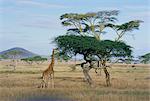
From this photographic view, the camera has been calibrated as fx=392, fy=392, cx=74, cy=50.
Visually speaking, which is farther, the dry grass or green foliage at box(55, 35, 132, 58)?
green foliage at box(55, 35, 132, 58)

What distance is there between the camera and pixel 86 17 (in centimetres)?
3391

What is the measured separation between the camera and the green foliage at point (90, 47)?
89.8 ft

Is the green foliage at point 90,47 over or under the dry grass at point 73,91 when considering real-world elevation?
over

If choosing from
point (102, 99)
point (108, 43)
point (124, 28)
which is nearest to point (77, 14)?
point (124, 28)

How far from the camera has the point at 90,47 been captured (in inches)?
1073

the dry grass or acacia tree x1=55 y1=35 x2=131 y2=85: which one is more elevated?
acacia tree x1=55 y1=35 x2=131 y2=85

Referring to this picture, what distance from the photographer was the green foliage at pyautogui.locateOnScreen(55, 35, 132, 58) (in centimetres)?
2736

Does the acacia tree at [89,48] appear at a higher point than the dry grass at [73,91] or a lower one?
higher

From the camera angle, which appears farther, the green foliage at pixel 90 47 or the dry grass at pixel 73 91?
the green foliage at pixel 90 47

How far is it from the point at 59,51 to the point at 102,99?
49.4 feet

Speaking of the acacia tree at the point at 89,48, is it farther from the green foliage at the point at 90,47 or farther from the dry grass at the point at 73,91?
→ the dry grass at the point at 73,91

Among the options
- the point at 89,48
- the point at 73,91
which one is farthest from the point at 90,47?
the point at 73,91

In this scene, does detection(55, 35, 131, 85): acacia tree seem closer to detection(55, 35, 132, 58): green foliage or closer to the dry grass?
detection(55, 35, 132, 58): green foliage

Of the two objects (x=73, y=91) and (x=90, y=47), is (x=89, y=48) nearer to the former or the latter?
(x=90, y=47)
